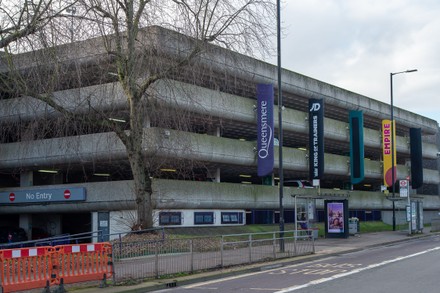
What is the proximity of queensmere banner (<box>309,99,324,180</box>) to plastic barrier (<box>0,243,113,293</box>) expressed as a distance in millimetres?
27240

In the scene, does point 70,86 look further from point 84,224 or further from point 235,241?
point 84,224

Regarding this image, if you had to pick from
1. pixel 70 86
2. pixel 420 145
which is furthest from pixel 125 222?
pixel 420 145

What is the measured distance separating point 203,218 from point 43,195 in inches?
371

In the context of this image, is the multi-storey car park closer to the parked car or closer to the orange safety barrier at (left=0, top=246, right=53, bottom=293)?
the parked car

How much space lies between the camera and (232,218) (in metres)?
33.8

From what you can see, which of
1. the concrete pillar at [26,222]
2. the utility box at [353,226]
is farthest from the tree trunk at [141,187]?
the utility box at [353,226]

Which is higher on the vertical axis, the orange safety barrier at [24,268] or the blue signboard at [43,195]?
the blue signboard at [43,195]

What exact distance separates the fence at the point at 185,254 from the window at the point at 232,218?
11629 mm

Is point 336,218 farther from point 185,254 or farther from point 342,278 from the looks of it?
point 342,278

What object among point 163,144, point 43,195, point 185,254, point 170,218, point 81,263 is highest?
point 163,144

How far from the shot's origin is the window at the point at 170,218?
28562 millimetres

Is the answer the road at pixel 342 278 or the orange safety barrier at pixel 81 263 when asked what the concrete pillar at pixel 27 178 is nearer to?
the road at pixel 342 278

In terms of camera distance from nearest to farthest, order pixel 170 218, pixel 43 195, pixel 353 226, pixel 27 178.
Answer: pixel 170 218, pixel 43 195, pixel 353 226, pixel 27 178

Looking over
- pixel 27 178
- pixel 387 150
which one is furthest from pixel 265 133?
pixel 387 150
